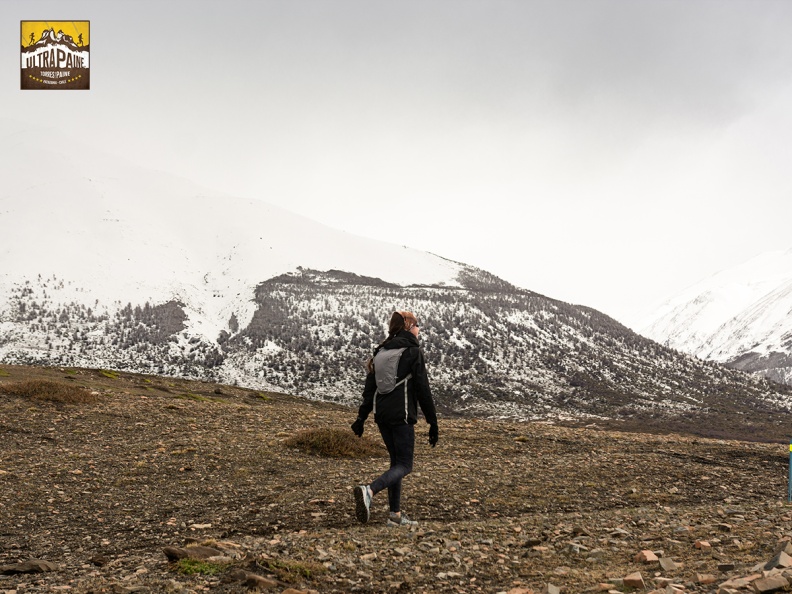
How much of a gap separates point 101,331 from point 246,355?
19.7m

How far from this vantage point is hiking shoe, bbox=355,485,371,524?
367 inches

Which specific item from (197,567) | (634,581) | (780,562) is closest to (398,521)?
(197,567)

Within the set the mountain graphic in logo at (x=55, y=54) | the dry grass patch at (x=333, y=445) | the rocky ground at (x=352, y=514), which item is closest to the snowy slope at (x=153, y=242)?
the mountain graphic in logo at (x=55, y=54)

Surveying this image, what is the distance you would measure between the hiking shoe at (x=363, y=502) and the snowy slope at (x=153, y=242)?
86218 millimetres

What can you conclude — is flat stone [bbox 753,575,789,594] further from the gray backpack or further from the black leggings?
the gray backpack

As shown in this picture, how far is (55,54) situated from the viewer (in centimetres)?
4094

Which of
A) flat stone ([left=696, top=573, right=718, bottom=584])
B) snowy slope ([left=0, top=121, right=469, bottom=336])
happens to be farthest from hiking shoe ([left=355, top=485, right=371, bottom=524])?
snowy slope ([left=0, top=121, right=469, bottom=336])

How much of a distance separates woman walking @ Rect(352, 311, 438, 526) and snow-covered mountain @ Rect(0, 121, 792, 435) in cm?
5427

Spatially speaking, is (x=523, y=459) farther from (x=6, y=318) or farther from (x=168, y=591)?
(x=6, y=318)

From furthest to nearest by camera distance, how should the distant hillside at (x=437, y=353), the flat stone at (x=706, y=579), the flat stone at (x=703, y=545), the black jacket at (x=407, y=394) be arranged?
1. the distant hillside at (x=437, y=353)
2. the black jacket at (x=407, y=394)
3. the flat stone at (x=703, y=545)
4. the flat stone at (x=706, y=579)

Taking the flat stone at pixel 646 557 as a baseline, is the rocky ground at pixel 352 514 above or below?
below

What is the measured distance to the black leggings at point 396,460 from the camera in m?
9.38

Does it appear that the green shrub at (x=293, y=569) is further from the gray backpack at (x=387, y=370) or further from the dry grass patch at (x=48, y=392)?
the dry grass patch at (x=48, y=392)

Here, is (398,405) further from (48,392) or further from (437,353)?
(437,353)
